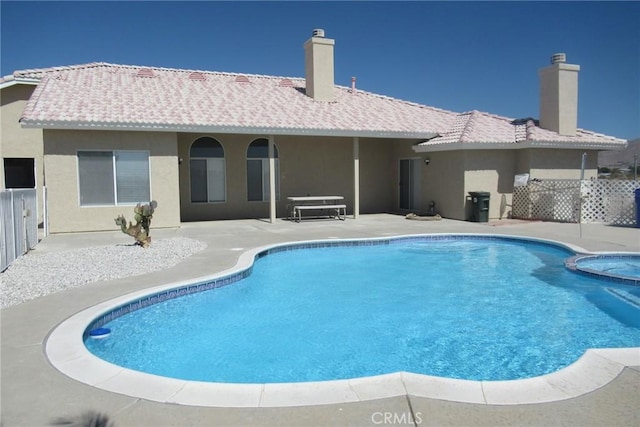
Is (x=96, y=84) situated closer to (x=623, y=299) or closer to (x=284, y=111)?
(x=284, y=111)

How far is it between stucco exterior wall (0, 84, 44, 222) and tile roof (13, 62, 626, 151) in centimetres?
87

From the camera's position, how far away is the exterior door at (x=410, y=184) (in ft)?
69.1

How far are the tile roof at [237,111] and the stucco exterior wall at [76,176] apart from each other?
1.86 feet

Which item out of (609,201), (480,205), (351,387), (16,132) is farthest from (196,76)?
(351,387)

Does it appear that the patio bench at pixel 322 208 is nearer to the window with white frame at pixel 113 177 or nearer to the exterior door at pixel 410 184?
the exterior door at pixel 410 184

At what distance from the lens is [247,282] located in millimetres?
9602

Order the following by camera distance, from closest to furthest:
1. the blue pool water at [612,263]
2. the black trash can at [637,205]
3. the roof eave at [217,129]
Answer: the blue pool water at [612,263] → the roof eave at [217,129] → the black trash can at [637,205]

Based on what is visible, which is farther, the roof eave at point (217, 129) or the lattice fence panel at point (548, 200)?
the lattice fence panel at point (548, 200)

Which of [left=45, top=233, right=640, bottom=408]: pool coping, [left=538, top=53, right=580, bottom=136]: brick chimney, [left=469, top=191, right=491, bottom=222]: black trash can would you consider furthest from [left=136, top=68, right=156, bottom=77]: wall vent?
[left=45, top=233, right=640, bottom=408]: pool coping

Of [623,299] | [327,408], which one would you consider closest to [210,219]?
[623,299]

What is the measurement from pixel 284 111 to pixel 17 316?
46.8 feet

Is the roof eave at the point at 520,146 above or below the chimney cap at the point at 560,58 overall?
below

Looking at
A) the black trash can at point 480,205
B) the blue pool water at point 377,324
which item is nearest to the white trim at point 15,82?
the blue pool water at point 377,324

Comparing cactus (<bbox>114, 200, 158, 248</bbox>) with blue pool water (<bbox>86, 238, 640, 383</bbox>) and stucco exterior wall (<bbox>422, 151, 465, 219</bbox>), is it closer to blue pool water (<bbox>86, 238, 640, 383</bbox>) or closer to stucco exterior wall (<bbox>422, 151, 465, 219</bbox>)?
blue pool water (<bbox>86, 238, 640, 383</bbox>)
